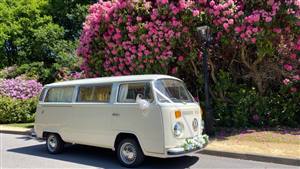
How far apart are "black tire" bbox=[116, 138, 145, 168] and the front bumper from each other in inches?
31.8

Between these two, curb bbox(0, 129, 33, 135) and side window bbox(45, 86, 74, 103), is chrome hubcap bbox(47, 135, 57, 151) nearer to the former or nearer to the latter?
side window bbox(45, 86, 74, 103)

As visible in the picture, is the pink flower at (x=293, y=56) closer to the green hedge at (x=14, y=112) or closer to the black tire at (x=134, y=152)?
the black tire at (x=134, y=152)

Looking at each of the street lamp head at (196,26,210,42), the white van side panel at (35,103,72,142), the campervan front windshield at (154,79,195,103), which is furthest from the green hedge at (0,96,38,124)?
the campervan front windshield at (154,79,195,103)

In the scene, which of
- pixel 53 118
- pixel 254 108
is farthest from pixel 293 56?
pixel 53 118

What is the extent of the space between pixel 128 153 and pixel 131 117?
852 millimetres

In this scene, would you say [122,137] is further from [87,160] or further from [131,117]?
[87,160]

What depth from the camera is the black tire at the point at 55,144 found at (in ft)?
33.1

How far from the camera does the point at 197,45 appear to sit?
Answer: 41.8 ft

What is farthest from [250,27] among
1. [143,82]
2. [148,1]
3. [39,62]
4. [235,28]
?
[39,62]

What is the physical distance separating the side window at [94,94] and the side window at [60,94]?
0.40 m

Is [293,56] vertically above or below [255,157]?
above

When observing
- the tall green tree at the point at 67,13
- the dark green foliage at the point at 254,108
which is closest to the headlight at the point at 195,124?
the dark green foliage at the point at 254,108

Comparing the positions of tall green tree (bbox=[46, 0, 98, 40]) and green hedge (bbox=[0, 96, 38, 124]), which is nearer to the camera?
green hedge (bbox=[0, 96, 38, 124])

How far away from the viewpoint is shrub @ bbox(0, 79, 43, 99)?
2045 centimetres
